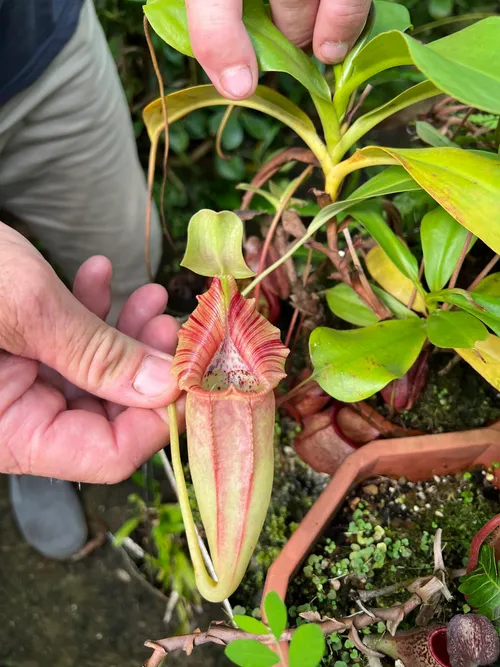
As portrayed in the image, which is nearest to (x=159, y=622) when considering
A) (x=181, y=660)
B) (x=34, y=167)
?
(x=181, y=660)

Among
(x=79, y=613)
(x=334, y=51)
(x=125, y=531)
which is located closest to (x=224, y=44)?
(x=334, y=51)

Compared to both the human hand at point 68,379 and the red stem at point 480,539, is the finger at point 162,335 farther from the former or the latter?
the red stem at point 480,539

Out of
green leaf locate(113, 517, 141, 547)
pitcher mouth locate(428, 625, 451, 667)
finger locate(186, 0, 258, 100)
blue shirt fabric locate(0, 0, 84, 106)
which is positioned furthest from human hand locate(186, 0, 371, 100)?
green leaf locate(113, 517, 141, 547)

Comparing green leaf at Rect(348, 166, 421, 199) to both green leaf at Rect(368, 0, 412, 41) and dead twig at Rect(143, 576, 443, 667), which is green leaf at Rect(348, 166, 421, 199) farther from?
dead twig at Rect(143, 576, 443, 667)

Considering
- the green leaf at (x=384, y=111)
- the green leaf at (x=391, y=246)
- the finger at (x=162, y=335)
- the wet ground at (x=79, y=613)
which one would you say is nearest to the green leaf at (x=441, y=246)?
the green leaf at (x=391, y=246)

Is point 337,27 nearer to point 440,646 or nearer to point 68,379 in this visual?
point 68,379
